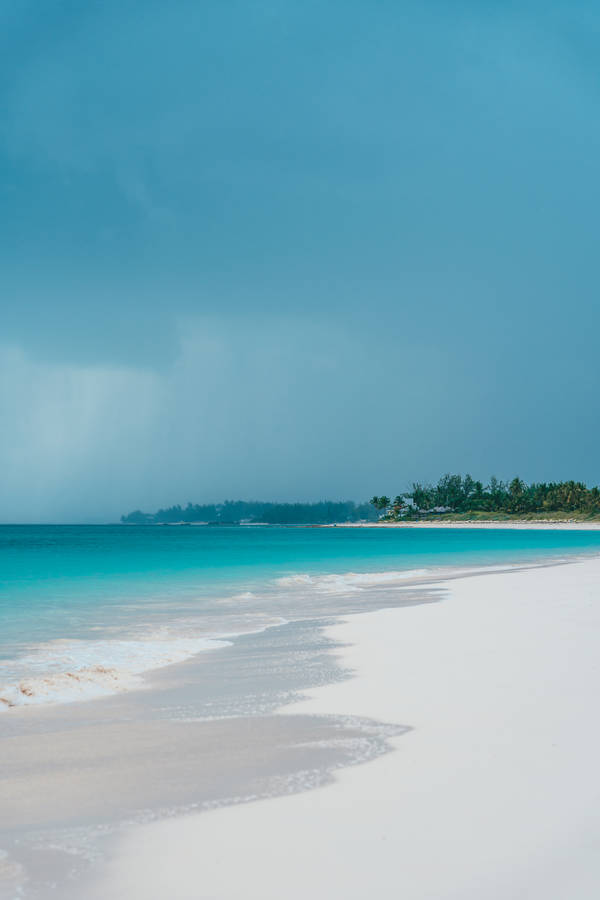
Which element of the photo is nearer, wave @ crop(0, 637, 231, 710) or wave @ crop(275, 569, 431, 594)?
wave @ crop(0, 637, 231, 710)

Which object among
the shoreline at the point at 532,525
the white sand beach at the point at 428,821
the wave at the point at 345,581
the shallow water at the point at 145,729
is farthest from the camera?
the shoreline at the point at 532,525

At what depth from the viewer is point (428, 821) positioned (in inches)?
160

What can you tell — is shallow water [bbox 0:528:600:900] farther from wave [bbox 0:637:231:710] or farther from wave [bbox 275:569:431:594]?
wave [bbox 275:569:431:594]

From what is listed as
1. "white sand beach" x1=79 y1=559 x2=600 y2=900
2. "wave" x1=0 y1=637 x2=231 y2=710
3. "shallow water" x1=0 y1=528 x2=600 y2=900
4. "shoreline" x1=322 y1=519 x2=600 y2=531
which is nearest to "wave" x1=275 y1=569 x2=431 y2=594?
"shallow water" x1=0 y1=528 x2=600 y2=900

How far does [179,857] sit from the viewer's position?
3.76m

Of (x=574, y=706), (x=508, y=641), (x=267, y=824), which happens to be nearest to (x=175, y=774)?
(x=267, y=824)

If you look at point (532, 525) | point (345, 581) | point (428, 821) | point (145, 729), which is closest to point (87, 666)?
point (145, 729)

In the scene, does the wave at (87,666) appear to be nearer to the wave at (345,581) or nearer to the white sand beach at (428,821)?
the white sand beach at (428,821)

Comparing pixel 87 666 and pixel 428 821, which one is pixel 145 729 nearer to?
pixel 428 821

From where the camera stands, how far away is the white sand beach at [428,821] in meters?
3.44

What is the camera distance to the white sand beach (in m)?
3.44

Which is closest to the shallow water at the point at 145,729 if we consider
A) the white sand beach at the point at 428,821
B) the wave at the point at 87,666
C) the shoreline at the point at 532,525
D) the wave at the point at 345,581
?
the wave at the point at 87,666

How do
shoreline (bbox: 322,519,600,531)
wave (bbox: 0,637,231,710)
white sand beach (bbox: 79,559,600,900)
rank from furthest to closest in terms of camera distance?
shoreline (bbox: 322,519,600,531)
wave (bbox: 0,637,231,710)
white sand beach (bbox: 79,559,600,900)

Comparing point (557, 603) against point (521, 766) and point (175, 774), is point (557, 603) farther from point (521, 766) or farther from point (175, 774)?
point (175, 774)
